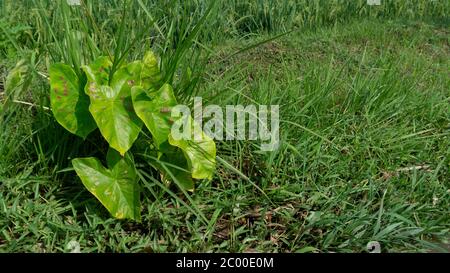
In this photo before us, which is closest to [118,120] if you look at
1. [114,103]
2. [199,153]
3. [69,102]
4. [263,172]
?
[114,103]

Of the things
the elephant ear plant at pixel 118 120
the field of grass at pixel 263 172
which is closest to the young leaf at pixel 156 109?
the elephant ear plant at pixel 118 120

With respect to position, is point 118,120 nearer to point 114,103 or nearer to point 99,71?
point 114,103

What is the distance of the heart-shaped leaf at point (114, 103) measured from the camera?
1.62 meters

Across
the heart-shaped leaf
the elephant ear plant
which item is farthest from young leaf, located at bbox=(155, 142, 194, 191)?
the heart-shaped leaf

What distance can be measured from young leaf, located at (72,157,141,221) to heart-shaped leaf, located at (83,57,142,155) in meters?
0.14

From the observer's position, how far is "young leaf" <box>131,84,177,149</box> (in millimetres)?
1662

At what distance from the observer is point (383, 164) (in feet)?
7.09

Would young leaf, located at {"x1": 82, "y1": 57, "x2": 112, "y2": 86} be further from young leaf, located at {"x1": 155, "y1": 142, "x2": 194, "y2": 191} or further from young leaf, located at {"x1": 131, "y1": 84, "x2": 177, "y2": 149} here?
young leaf, located at {"x1": 155, "y1": 142, "x2": 194, "y2": 191}

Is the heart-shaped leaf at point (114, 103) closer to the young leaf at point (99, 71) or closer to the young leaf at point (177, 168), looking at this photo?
the young leaf at point (99, 71)

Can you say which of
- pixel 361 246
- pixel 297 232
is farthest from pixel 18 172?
pixel 361 246

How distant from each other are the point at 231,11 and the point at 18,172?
2.05 metres

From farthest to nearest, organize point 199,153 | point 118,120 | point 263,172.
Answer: point 263,172, point 199,153, point 118,120

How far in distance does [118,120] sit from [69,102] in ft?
0.62

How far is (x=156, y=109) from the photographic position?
5.61 feet
